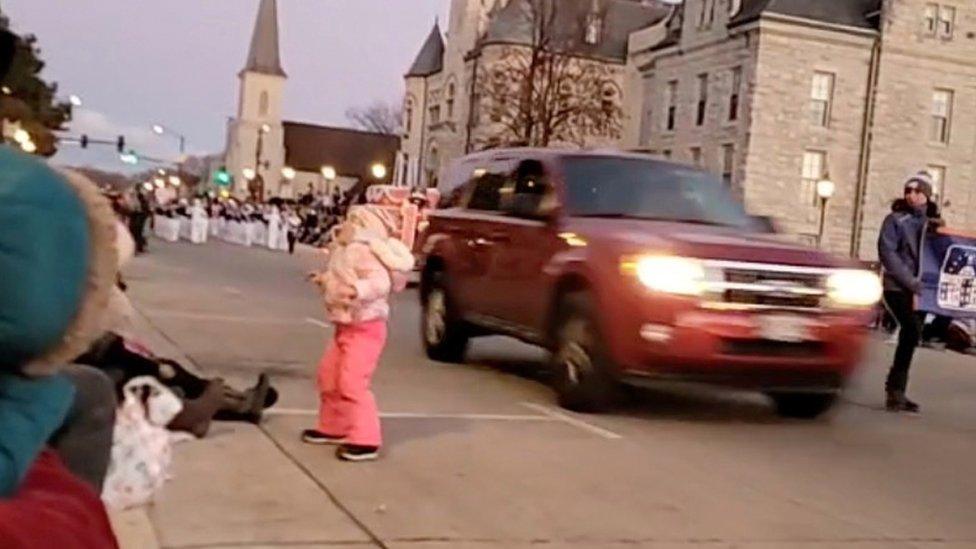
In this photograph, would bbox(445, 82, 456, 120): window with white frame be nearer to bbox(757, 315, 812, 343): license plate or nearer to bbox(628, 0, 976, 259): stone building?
bbox(628, 0, 976, 259): stone building

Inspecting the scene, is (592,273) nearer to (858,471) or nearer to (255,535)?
(858,471)

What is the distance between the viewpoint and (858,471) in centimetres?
798

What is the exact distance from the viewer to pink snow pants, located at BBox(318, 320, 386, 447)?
280 inches

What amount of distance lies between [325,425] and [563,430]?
5.56 ft

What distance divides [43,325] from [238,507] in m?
4.33

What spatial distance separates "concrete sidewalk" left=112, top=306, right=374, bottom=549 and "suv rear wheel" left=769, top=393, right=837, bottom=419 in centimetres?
430

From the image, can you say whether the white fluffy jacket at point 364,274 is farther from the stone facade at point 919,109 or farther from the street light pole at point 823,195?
the stone facade at point 919,109

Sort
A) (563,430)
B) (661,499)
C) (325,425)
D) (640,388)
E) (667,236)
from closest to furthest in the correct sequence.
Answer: (661,499), (325,425), (563,430), (667,236), (640,388)

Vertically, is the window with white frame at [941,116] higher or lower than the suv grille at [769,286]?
higher

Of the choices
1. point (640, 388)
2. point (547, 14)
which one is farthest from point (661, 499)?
point (547, 14)

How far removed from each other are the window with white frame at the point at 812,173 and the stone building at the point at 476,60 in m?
8.02

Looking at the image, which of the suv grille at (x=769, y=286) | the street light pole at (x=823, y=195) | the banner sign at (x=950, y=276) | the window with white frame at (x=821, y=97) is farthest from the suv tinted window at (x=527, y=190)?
the window with white frame at (x=821, y=97)

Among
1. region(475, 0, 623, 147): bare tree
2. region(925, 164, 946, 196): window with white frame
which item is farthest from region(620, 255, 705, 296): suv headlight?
Result: region(925, 164, 946, 196): window with white frame

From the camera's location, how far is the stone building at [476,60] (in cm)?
5466
